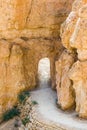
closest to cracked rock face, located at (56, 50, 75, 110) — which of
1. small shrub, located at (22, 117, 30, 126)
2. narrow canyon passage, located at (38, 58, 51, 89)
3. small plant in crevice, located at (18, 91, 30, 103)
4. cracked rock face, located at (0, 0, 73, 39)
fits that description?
small shrub, located at (22, 117, 30, 126)

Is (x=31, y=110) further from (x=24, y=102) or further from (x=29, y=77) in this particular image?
(x=29, y=77)

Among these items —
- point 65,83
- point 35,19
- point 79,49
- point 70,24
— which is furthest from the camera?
point 35,19

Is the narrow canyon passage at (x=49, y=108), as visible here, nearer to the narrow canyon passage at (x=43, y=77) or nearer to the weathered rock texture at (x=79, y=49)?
the narrow canyon passage at (x=43, y=77)

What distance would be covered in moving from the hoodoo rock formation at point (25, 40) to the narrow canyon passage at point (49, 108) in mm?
1025

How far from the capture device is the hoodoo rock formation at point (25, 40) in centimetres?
3812

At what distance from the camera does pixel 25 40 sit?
130 ft

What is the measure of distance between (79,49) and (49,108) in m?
6.15

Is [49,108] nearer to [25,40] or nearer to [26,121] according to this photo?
[26,121]

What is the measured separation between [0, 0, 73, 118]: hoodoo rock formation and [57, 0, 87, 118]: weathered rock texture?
4.75 m

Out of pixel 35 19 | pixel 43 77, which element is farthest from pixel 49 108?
pixel 35 19

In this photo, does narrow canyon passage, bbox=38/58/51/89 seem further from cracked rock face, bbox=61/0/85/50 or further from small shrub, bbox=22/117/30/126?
cracked rock face, bbox=61/0/85/50

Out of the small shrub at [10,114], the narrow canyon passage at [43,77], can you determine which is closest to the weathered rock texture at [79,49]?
the narrow canyon passage at [43,77]

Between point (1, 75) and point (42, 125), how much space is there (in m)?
7.22

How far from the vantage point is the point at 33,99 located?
123 ft
